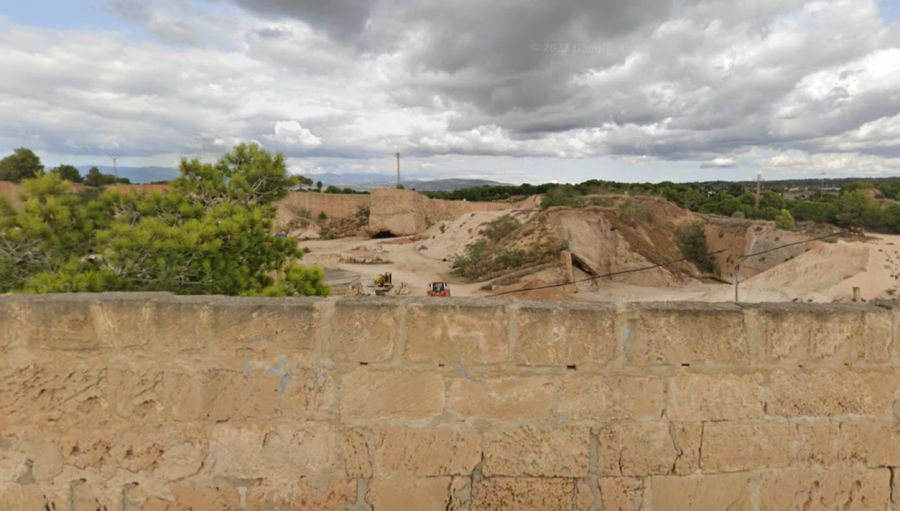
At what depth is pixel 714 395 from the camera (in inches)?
86.1

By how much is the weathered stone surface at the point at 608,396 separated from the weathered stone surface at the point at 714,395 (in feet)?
0.25

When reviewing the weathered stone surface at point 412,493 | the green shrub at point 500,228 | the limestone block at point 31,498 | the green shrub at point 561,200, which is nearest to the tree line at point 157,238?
the limestone block at point 31,498

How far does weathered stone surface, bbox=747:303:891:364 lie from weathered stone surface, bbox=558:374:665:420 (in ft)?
1.63

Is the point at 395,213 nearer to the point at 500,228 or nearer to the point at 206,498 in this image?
the point at 500,228

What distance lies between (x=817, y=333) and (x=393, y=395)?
1838 mm

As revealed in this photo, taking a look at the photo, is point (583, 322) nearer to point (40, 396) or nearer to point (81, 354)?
point (81, 354)

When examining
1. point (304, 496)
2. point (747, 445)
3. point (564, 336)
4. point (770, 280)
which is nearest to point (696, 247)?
point (770, 280)

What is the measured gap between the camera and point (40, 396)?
2129 mm

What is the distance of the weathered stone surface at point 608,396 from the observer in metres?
2.16

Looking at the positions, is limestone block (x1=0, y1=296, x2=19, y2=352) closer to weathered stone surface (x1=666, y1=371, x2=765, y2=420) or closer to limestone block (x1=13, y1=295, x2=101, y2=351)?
limestone block (x1=13, y1=295, x2=101, y2=351)

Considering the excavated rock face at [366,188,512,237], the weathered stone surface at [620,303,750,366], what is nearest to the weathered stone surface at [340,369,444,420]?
the weathered stone surface at [620,303,750,366]

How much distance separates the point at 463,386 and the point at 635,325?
0.77 meters

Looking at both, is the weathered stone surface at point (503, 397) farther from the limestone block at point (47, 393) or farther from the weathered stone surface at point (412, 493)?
the limestone block at point (47, 393)

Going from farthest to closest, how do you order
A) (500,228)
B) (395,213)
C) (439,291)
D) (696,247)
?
(395,213) < (696,247) < (500,228) < (439,291)
